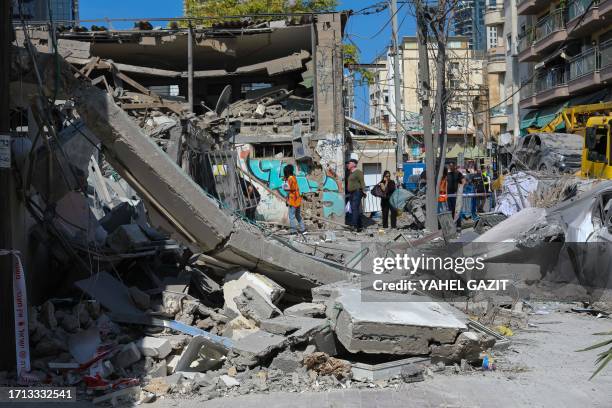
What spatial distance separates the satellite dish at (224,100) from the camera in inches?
758

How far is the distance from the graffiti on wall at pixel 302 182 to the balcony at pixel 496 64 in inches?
1528

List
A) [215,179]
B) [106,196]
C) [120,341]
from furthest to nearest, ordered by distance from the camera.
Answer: [215,179], [106,196], [120,341]

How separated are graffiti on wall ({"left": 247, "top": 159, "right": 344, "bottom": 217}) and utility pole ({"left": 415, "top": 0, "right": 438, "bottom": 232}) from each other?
8.04m

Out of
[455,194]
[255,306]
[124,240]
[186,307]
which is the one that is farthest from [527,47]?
[186,307]

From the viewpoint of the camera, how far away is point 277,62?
75.2 feet

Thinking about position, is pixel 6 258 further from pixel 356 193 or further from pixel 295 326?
pixel 356 193

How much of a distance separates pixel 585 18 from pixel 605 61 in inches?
97.0

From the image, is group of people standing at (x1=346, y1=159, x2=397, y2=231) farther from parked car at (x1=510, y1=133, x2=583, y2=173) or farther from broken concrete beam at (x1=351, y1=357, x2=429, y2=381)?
broken concrete beam at (x1=351, y1=357, x2=429, y2=381)

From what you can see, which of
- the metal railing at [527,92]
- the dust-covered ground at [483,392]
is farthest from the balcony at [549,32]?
the dust-covered ground at [483,392]

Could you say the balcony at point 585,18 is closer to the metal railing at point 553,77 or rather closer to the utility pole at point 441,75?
the metal railing at point 553,77

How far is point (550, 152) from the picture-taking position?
826 inches

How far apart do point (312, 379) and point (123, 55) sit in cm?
2011

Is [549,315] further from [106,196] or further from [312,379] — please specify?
[106,196]

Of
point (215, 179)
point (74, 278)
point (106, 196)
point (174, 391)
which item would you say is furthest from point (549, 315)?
point (215, 179)
